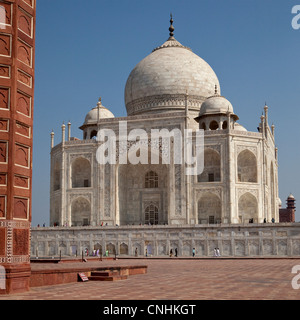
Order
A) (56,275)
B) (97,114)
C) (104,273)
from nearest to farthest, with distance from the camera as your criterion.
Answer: (56,275) < (104,273) < (97,114)

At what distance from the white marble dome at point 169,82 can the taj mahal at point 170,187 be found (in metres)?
0.07

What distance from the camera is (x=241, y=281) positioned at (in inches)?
404

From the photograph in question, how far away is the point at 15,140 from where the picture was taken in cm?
836

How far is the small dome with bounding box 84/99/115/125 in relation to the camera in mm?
34750

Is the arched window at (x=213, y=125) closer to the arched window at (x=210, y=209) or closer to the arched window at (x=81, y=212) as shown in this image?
the arched window at (x=210, y=209)

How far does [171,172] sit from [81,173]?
6512mm

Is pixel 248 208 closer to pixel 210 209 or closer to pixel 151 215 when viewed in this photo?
pixel 210 209

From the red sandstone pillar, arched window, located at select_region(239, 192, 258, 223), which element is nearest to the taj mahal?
arched window, located at select_region(239, 192, 258, 223)

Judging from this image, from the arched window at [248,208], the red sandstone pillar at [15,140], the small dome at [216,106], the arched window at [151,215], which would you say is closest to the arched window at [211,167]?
the arched window at [248,208]

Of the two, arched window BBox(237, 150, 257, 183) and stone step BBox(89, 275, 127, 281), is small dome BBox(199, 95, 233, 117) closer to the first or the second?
arched window BBox(237, 150, 257, 183)

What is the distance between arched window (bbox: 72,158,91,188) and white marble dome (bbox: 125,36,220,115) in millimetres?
5957

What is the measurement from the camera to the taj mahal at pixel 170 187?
26625 mm

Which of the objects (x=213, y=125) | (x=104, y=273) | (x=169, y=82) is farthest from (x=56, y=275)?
(x=169, y=82)
